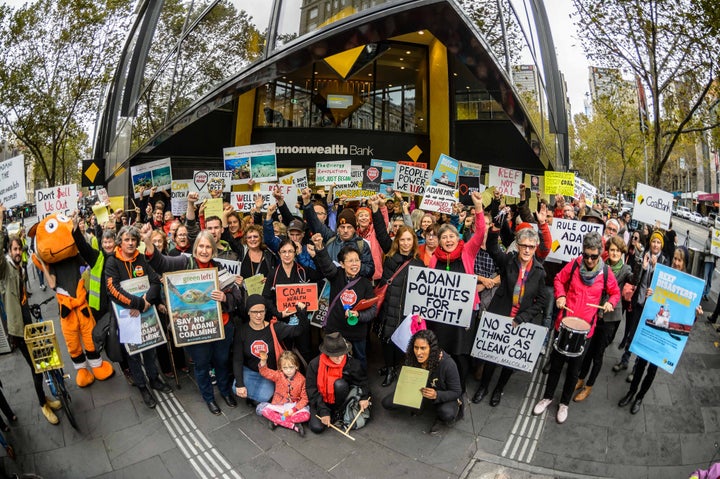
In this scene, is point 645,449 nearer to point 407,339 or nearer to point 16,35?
point 407,339

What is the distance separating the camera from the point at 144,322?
17.6 feet

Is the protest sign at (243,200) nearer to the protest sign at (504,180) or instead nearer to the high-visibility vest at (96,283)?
the high-visibility vest at (96,283)

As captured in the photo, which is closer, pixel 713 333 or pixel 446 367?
pixel 446 367

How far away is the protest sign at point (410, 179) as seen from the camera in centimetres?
996

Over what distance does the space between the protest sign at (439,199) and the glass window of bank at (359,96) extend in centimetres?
1077

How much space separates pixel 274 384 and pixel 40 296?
907 cm

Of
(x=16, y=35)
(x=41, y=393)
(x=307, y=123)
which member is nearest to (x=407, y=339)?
(x=41, y=393)

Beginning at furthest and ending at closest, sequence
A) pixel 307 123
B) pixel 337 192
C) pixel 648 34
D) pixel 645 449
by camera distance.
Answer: pixel 307 123, pixel 648 34, pixel 337 192, pixel 645 449

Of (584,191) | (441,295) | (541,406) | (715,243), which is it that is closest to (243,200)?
(441,295)

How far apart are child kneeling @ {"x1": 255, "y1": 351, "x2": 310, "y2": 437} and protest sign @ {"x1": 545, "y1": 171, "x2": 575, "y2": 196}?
26.5 ft

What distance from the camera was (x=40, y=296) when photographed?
11.3 metres

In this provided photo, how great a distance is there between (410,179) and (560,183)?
147 inches

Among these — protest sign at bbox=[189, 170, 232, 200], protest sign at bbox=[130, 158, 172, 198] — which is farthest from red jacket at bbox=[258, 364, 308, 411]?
protest sign at bbox=[130, 158, 172, 198]

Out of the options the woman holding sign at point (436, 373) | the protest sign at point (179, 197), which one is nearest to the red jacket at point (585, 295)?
the woman holding sign at point (436, 373)
